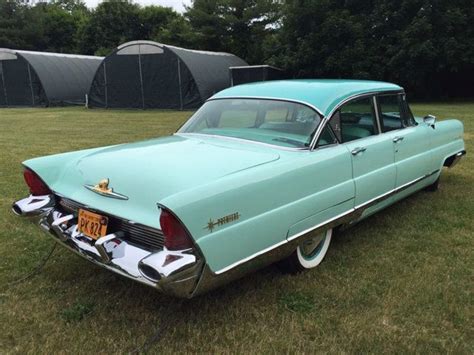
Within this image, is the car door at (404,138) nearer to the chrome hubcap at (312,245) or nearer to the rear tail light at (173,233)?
the chrome hubcap at (312,245)

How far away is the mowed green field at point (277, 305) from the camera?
266 centimetres

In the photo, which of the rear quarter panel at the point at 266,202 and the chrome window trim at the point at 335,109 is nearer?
the rear quarter panel at the point at 266,202

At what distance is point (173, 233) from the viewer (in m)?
2.46

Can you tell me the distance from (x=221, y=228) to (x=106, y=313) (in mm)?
1034

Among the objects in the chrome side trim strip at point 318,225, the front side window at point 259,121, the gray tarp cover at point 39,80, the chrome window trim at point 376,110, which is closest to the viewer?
the chrome side trim strip at point 318,225

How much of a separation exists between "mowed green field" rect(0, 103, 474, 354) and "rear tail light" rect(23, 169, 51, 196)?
63 cm

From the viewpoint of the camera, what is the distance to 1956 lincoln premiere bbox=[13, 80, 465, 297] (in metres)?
2.54

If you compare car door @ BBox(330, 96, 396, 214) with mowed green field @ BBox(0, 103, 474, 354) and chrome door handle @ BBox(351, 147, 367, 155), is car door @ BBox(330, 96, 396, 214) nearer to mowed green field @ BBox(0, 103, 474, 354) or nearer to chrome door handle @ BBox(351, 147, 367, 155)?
chrome door handle @ BBox(351, 147, 367, 155)

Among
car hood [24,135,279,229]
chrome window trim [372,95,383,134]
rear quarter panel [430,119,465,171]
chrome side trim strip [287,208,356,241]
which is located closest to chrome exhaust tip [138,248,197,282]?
car hood [24,135,279,229]

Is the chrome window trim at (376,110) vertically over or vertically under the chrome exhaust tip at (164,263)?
over

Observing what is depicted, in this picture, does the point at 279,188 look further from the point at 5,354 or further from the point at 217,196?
the point at 5,354

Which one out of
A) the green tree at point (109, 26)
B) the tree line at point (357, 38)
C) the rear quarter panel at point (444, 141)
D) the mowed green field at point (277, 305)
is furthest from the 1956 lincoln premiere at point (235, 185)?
the green tree at point (109, 26)

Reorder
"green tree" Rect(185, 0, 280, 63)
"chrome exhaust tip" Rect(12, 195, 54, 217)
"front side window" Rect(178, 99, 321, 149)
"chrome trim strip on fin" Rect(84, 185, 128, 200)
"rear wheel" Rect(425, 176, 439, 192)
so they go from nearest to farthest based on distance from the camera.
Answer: "chrome trim strip on fin" Rect(84, 185, 128, 200)
"chrome exhaust tip" Rect(12, 195, 54, 217)
"front side window" Rect(178, 99, 321, 149)
"rear wheel" Rect(425, 176, 439, 192)
"green tree" Rect(185, 0, 280, 63)

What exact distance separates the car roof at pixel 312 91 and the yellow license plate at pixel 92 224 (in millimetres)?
1860
